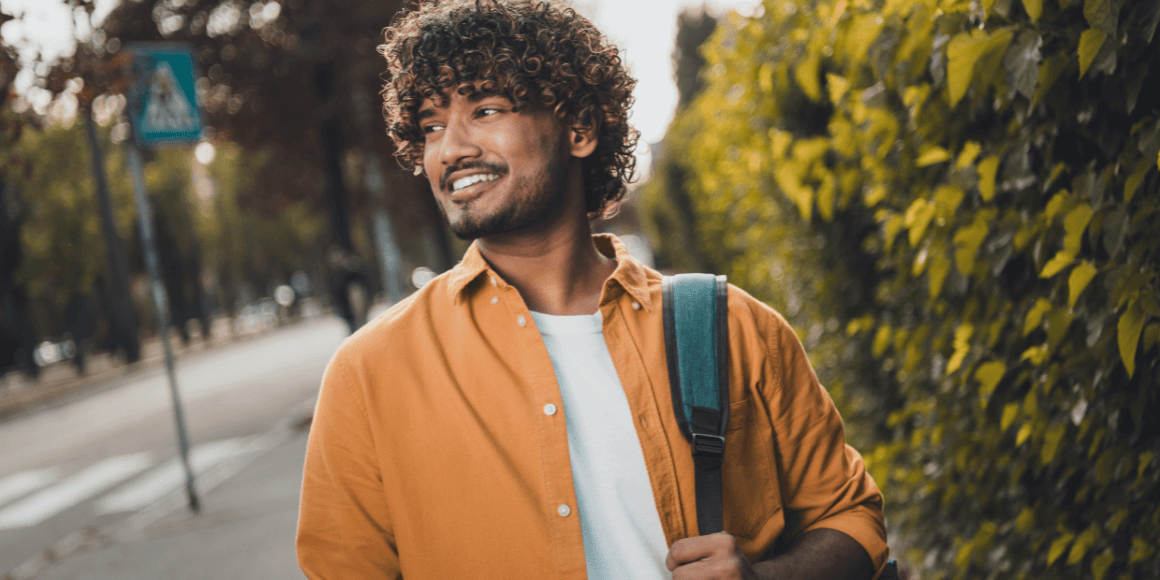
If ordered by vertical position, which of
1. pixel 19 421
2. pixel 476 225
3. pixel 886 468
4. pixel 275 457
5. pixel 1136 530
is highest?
pixel 476 225

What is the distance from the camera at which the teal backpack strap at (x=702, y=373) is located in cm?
157

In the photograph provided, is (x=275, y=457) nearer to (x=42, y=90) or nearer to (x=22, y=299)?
(x=42, y=90)

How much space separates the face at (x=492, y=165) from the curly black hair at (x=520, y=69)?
4 centimetres

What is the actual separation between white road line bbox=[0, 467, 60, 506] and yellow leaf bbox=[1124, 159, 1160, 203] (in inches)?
415

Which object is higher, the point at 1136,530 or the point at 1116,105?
the point at 1116,105

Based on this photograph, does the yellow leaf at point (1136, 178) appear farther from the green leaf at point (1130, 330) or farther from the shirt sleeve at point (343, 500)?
the shirt sleeve at point (343, 500)

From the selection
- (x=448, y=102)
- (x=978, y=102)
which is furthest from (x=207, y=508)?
(x=978, y=102)

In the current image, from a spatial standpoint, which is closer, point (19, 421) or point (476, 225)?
point (476, 225)

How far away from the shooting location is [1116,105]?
171cm

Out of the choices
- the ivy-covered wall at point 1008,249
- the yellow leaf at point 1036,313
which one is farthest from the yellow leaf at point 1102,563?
the yellow leaf at point 1036,313

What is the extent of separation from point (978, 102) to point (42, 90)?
3.86 meters

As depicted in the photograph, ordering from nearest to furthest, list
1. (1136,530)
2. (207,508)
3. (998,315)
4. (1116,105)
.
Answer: (1116,105), (1136,530), (998,315), (207,508)

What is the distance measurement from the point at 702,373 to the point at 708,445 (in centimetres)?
14

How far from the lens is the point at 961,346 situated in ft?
7.64
